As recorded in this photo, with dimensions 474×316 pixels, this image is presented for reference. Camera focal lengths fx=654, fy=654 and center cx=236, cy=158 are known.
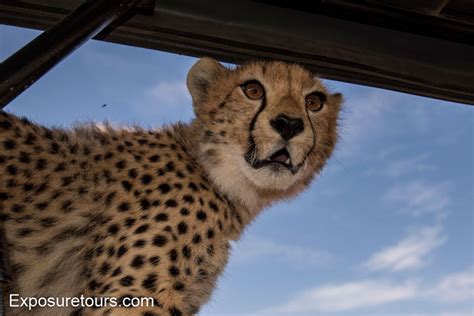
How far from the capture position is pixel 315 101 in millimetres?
1972

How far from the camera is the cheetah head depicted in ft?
5.61

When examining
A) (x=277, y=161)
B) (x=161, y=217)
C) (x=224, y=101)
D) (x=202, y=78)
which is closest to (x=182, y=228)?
(x=161, y=217)

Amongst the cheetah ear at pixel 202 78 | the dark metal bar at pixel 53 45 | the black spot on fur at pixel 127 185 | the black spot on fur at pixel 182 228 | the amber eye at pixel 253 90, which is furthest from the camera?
the cheetah ear at pixel 202 78

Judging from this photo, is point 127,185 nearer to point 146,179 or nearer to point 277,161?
point 146,179

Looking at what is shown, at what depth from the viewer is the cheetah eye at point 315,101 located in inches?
76.6

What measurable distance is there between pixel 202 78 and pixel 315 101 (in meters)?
0.35

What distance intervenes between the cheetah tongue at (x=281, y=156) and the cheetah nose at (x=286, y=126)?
0.04 m

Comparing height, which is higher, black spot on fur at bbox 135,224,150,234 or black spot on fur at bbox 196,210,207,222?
black spot on fur at bbox 196,210,207,222

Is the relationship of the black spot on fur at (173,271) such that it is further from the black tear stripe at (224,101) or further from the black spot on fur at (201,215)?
the black tear stripe at (224,101)

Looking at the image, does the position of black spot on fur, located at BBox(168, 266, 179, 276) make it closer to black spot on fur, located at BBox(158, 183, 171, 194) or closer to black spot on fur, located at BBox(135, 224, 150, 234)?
black spot on fur, located at BBox(135, 224, 150, 234)

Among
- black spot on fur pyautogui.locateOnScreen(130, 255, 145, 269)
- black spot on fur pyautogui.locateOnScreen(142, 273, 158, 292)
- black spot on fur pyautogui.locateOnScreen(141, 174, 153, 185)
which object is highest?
black spot on fur pyautogui.locateOnScreen(141, 174, 153, 185)

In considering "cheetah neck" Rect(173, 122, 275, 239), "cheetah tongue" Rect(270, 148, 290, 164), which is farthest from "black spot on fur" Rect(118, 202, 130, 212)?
"cheetah tongue" Rect(270, 148, 290, 164)

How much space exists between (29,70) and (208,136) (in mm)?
783

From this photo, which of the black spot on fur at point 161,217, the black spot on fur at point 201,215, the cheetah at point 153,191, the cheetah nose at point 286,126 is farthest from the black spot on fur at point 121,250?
the cheetah nose at point 286,126
